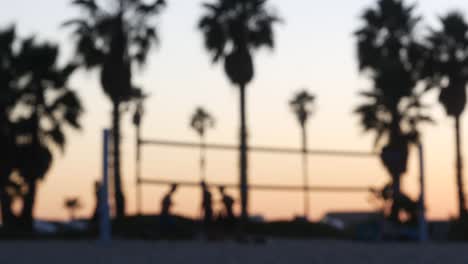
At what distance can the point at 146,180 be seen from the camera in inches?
1148

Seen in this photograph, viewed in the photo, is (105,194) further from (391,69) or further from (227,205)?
(391,69)

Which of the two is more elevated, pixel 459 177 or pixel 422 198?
pixel 459 177

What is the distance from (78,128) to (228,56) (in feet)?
22.8

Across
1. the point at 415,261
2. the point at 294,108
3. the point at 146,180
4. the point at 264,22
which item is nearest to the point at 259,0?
the point at 264,22

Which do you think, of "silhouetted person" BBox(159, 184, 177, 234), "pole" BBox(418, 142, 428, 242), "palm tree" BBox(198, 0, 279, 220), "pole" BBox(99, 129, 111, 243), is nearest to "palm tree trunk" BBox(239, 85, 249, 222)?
"palm tree" BBox(198, 0, 279, 220)

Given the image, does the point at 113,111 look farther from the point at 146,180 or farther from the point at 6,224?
the point at 146,180

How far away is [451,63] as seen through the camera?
46688 millimetres

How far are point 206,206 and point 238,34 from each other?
20698 millimetres

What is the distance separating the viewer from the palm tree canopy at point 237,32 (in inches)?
1794

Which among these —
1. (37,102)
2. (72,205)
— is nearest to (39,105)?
(37,102)

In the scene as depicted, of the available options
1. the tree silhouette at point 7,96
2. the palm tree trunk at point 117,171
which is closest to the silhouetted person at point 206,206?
the palm tree trunk at point 117,171

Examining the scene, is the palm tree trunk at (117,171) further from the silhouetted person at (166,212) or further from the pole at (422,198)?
the silhouetted person at (166,212)

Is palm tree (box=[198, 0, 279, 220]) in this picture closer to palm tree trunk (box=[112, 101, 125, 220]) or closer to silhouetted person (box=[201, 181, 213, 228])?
palm tree trunk (box=[112, 101, 125, 220])

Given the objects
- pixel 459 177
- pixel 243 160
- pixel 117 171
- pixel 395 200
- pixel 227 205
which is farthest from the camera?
pixel 459 177
